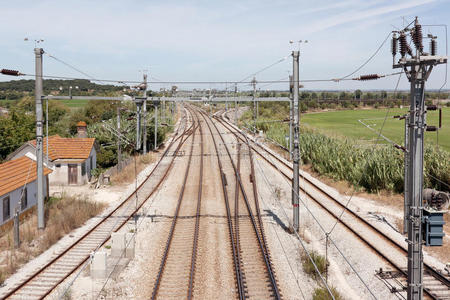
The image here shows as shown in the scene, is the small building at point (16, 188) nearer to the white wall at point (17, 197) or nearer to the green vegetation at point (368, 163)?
the white wall at point (17, 197)

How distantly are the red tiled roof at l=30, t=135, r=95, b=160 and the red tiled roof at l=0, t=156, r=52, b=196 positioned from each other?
6.16 metres

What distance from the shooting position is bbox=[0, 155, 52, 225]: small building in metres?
19.7

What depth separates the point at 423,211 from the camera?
30.2 feet

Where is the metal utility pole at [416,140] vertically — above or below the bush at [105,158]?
above

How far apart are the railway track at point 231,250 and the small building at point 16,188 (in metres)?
7.32

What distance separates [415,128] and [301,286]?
23.7ft

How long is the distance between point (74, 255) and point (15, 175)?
7.68m

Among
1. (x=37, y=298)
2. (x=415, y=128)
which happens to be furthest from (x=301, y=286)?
(x=37, y=298)

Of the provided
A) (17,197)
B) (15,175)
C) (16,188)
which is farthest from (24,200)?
(16,188)

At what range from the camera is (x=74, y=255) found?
16.6 m

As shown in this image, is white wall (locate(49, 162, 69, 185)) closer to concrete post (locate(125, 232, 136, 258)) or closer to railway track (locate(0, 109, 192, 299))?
railway track (locate(0, 109, 192, 299))

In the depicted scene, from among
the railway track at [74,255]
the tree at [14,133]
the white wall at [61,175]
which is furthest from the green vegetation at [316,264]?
the tree at [14,133]

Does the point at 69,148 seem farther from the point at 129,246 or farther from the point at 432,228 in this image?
the point at 432,228

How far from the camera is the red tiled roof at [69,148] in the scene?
30839mm
